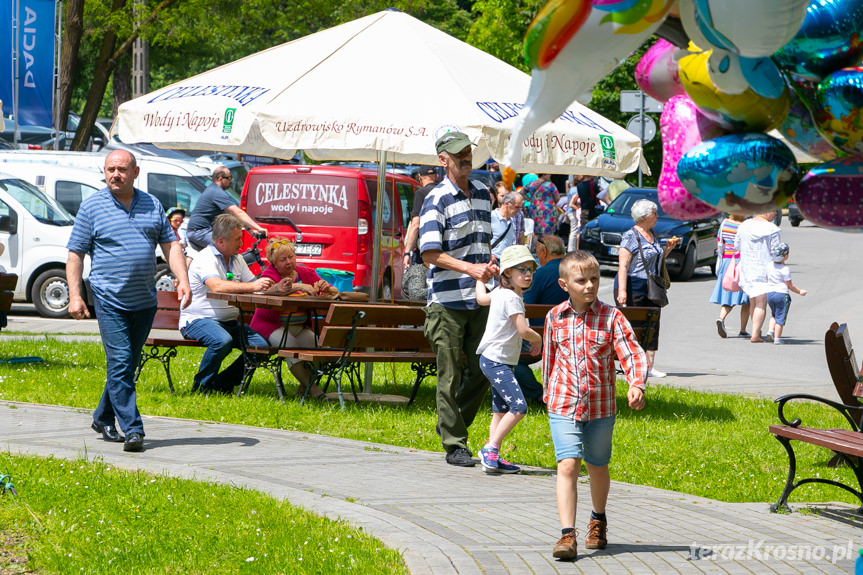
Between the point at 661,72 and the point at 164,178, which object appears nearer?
the point at 661,72

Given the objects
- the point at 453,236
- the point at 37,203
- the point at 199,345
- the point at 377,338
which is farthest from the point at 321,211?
the point at 453,236

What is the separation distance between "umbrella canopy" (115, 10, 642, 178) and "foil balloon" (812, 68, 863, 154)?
5.36m

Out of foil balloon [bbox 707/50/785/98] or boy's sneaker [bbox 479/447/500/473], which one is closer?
foil balloon [bbox 707/50/785/98]

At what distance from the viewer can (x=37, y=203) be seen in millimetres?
17109

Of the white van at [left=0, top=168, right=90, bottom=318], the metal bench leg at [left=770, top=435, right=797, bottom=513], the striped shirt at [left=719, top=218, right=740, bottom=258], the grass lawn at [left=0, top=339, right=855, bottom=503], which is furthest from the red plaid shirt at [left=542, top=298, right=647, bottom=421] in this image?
the white van at [left=0, top=168, right=90, bottom=318]

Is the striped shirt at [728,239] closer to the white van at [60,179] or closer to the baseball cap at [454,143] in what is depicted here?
the white van at [60,179]

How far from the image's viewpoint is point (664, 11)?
3143 mm

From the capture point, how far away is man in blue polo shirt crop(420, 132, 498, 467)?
7258 mm

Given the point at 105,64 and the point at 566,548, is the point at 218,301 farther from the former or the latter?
the point at 105,64

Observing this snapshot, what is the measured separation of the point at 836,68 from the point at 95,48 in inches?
1784

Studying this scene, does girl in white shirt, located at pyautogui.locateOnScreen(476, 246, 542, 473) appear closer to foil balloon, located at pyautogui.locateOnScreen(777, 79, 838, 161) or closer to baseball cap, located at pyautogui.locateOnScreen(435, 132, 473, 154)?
baseball cap, located at pyautogui.locateOnScreen(435, 132, 473, 154)

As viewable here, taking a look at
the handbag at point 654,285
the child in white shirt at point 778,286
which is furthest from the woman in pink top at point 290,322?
the child in white shirt at point 778,286

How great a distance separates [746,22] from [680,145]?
0.81 metres

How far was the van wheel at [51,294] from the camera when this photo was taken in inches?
667
